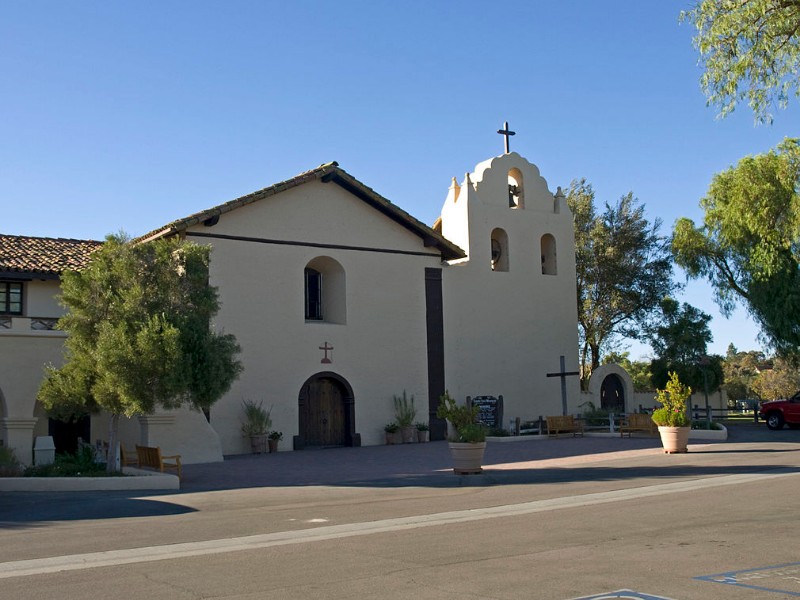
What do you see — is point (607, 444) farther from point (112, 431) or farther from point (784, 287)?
point (112, 431)

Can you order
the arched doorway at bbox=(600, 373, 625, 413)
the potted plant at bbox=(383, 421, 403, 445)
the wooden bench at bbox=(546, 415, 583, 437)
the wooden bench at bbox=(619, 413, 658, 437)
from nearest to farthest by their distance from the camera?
the wooden bench at bbox=(619, 413, 658, 437), the potted plant at bbox=(383, 421, 403, 445), the wooden bench at bbox=(546, 415, 583, 437), the arched doorway at bbox=(600, 373, 625, 413)

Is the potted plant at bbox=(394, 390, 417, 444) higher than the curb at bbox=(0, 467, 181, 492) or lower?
higher

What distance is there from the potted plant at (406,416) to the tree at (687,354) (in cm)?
1298

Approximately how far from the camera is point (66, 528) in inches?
479

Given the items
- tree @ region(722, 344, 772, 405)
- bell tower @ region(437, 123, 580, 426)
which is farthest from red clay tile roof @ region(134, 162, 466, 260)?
tree @ region(722, 344, 772, 405)

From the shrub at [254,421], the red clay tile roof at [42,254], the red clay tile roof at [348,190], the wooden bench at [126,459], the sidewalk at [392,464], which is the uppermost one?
the red clay tile roof at [348,190]

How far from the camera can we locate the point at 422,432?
93.3 feet

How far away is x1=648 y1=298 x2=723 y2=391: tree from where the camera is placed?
35.9m

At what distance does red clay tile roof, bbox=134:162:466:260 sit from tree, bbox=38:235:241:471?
19.0 ft

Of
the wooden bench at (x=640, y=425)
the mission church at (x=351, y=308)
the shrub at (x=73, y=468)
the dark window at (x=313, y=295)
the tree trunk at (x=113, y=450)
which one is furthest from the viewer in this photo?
the dark window at (x=313, y=295)

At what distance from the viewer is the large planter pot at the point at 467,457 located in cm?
1762

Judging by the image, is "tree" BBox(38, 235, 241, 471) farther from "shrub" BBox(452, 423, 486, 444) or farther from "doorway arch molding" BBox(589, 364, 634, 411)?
"doorway arch molding" BBox(589, 364, 634, 411)

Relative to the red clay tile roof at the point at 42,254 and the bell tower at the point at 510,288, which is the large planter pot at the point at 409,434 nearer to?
the bell tower at the point at 510,288

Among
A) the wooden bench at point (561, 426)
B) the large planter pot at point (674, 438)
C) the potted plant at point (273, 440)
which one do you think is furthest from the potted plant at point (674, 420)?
the potted plant at point (273, 440)
